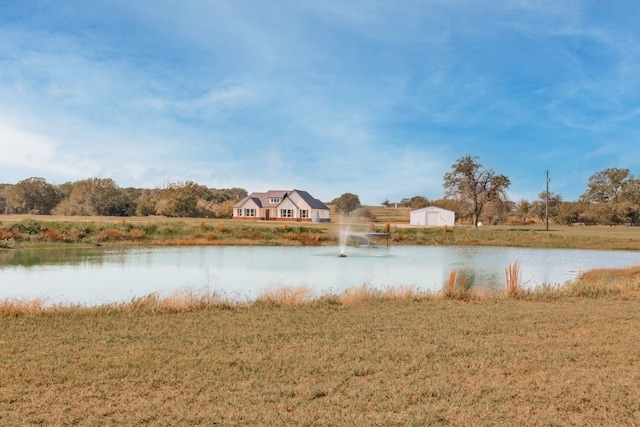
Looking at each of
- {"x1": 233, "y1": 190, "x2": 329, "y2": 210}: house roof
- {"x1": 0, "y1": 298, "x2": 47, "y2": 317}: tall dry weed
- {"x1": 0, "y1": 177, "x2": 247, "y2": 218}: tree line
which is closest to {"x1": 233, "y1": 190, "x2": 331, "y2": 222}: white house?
{"x1": 233, "y1": 190, "x2": 329, "y2": 210}: house roof

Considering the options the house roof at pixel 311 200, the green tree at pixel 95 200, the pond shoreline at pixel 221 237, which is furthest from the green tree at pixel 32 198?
the pond shoreline at pixel 221 237

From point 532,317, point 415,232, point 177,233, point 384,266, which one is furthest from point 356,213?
point 532,317

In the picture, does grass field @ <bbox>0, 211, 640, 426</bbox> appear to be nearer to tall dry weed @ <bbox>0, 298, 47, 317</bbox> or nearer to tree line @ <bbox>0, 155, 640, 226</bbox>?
tall dry weed @ <bbox>0, 298, 47, 317</bbox>

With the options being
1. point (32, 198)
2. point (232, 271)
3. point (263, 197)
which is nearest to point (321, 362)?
point (232, 271)

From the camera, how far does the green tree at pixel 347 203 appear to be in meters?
89.4

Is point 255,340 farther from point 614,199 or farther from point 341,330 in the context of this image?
point 614,199

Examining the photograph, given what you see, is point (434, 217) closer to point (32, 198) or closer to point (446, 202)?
point (446, 202)

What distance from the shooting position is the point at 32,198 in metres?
74.1

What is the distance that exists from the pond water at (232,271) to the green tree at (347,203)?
2346 inches

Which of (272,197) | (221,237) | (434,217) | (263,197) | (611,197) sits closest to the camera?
(221,237)

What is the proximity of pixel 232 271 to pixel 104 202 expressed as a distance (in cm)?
5464

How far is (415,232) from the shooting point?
4222 centimetres

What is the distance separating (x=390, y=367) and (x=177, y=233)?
3262 cm

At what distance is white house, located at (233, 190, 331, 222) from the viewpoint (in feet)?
211
